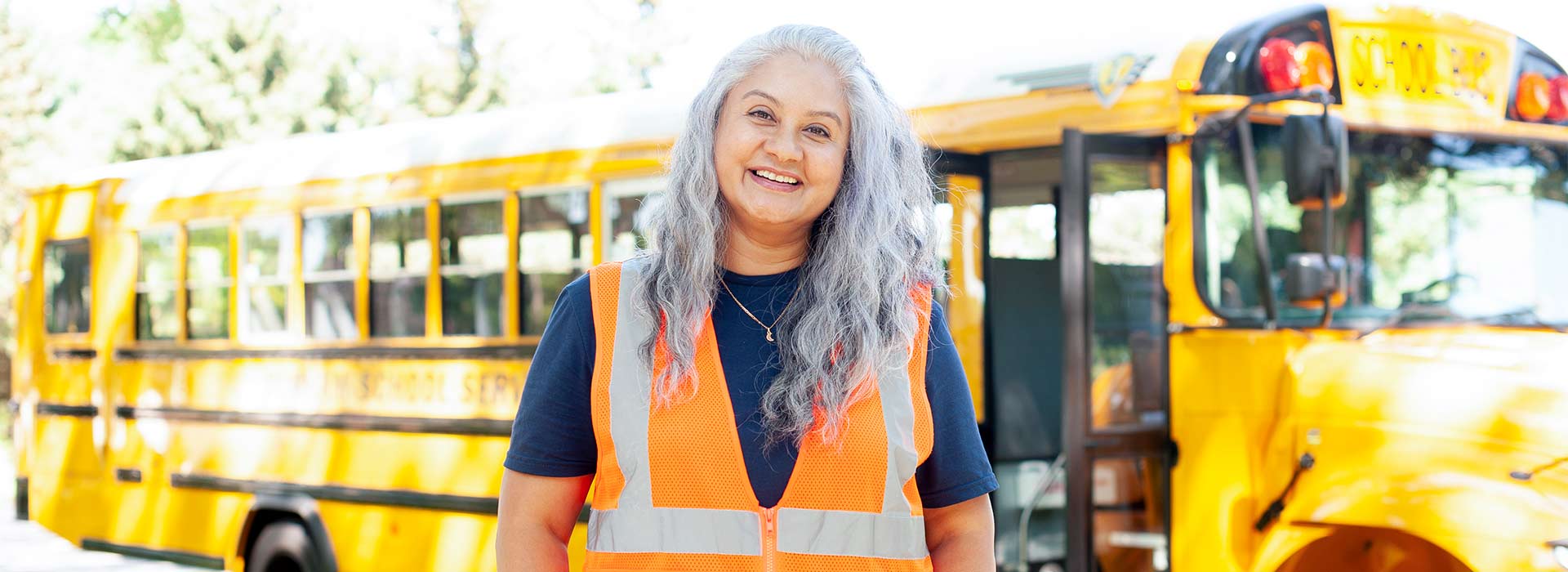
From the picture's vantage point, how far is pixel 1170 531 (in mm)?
4238

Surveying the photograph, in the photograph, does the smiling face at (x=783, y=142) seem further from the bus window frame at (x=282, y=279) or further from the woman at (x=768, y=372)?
the bus window frame at (x=282, y=279)

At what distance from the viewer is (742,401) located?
186 cm

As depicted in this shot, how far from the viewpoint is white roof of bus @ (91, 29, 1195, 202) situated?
468 cm

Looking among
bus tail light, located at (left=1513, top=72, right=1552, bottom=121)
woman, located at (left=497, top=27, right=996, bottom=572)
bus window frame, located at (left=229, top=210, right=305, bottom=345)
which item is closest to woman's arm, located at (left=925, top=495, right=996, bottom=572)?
woman, located at (left=497, top=27, right=996, bottom=572)

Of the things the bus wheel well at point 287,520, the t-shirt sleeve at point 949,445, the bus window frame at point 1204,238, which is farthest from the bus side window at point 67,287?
the t-shirt sleeve at point 949,445

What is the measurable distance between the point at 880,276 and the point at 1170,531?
2.55 meters

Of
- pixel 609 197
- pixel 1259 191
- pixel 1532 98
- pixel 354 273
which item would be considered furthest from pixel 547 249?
pixel 1532 98

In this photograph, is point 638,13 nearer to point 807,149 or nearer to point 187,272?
point 187,272

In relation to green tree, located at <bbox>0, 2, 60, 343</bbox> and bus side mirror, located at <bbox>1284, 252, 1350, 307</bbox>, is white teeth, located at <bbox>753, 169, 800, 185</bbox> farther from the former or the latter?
green tree, located at <bbox>0, 2, 60, 343</bbox>

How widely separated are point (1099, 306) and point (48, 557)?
25.9 feet

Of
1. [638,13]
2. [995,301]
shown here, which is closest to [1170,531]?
[995,301]

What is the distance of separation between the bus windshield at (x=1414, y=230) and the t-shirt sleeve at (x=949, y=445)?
2405 mm

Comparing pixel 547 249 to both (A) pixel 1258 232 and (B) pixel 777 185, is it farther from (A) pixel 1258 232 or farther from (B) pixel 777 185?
(B) pixel 777 185

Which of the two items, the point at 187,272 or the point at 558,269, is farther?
the point at 187,272
